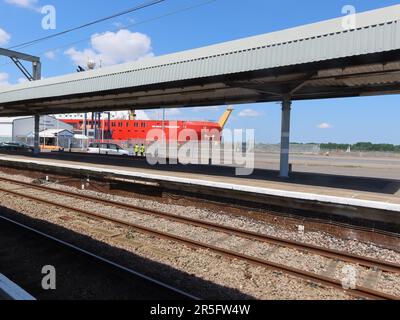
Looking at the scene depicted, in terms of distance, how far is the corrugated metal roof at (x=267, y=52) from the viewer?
32.2 feet

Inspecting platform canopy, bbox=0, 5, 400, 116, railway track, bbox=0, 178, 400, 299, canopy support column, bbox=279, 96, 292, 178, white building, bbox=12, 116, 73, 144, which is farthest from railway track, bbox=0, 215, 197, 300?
white building, bbox=12, 116, 73, 144

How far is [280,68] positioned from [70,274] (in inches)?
351

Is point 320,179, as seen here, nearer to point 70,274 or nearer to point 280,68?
point 280,68

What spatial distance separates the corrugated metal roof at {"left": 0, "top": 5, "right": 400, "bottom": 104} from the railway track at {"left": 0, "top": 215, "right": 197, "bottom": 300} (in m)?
7.94

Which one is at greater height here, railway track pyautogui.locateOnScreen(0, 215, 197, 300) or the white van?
the white van

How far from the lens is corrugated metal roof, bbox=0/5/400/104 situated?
982 cm

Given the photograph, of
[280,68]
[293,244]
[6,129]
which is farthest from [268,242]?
[6,129]

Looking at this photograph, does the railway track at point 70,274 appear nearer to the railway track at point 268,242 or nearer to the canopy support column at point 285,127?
the railway track at point 268,242

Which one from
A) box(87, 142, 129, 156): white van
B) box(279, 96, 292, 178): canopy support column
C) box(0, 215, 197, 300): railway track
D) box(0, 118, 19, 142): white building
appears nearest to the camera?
box(0, 215, 197, 300): railway track

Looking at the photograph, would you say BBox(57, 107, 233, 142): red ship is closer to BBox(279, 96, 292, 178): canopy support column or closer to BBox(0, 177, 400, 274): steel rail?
BBox(279, 96, 292, 178): canopy support column

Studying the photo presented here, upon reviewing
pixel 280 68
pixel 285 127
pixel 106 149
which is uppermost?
pixel 280 68

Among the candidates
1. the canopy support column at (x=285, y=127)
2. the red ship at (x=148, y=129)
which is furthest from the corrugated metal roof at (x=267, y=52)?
the red ship at (x=148, y=129)

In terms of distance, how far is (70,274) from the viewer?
7.17 meters
